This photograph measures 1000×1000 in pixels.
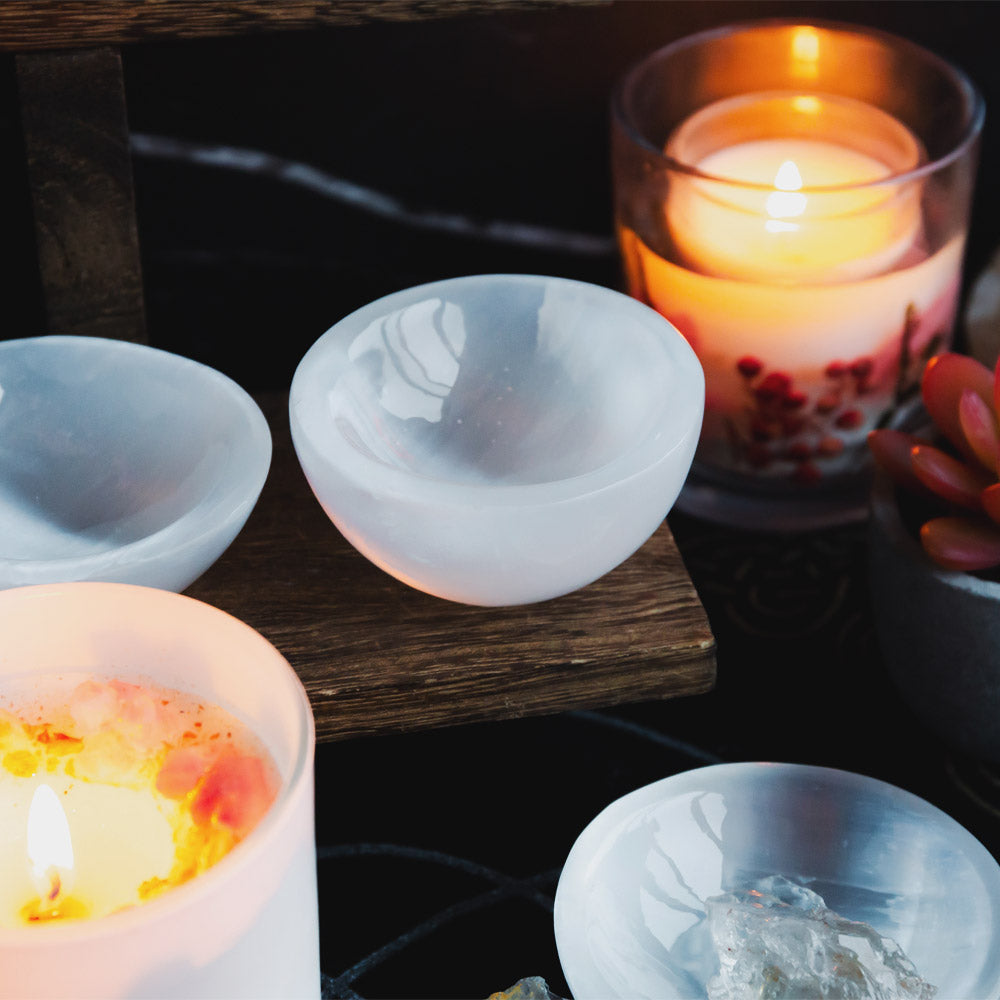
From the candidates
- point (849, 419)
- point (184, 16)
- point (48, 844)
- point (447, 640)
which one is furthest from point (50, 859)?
point (849, 419)

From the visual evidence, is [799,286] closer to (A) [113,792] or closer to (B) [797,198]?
(B) [797,198]

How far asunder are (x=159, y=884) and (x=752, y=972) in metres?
0.15

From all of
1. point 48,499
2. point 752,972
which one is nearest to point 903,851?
point 752,972

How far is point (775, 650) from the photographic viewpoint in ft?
1.70

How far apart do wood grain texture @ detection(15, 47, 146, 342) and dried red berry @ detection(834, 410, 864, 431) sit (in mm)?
280

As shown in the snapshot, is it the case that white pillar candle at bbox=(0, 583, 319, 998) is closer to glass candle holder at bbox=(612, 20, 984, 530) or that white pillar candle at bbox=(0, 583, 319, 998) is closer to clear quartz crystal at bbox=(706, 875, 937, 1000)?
clear quartz crystal at bbox=(706, 875, 937, 1000)

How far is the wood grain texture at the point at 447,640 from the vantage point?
415 millimetres

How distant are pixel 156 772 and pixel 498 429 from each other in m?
0.19

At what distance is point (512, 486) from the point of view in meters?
0.40

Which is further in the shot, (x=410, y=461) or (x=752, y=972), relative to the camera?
(x=410, y=461)

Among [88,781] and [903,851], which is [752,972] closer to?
[903,851]

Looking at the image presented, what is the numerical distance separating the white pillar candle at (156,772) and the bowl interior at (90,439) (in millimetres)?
120

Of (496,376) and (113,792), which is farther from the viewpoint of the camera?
(496,376)

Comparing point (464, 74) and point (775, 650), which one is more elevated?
point (464, 74)
